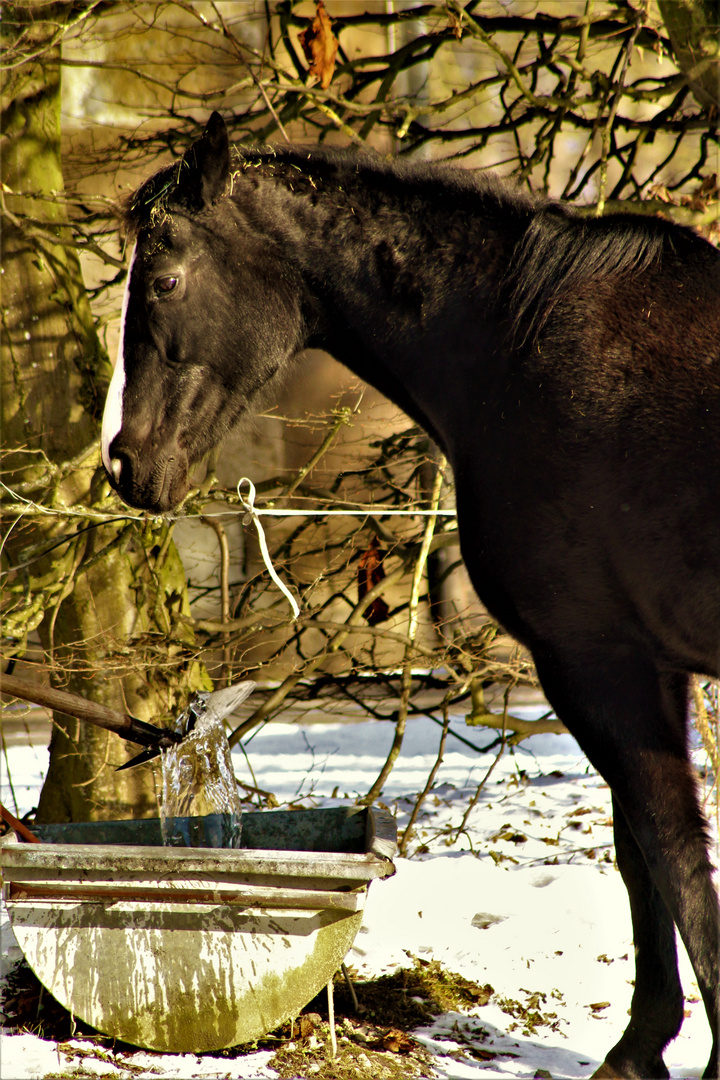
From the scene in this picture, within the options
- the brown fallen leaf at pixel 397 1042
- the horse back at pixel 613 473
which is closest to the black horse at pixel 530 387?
the horse back at pixel 613 473

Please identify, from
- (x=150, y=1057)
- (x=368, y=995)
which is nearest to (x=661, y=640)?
(x=368, y=995)

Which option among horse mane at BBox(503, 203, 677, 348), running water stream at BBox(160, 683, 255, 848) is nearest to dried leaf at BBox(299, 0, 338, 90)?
horse mane at BBox(503, 203, 677, 348)

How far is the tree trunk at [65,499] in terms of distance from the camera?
11.6 feet

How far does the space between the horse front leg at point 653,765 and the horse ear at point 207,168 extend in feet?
4.64

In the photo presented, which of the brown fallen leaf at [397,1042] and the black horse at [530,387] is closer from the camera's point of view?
the black horse at [530,387]

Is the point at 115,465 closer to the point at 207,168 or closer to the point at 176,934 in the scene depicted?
the point at 207,168

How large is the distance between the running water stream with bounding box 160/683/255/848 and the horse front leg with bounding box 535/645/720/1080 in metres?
1.02

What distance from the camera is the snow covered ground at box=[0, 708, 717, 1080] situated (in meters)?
2.25

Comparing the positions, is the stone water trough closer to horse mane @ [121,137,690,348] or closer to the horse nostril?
the horse nostril

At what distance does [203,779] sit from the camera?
2.67 m

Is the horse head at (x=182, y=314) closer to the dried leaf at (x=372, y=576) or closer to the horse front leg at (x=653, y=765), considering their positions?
the horse front leg at (x=653, y=765)

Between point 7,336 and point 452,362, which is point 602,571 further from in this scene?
point 7,336

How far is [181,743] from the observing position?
95.1 inches

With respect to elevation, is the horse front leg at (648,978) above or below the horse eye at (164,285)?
below
